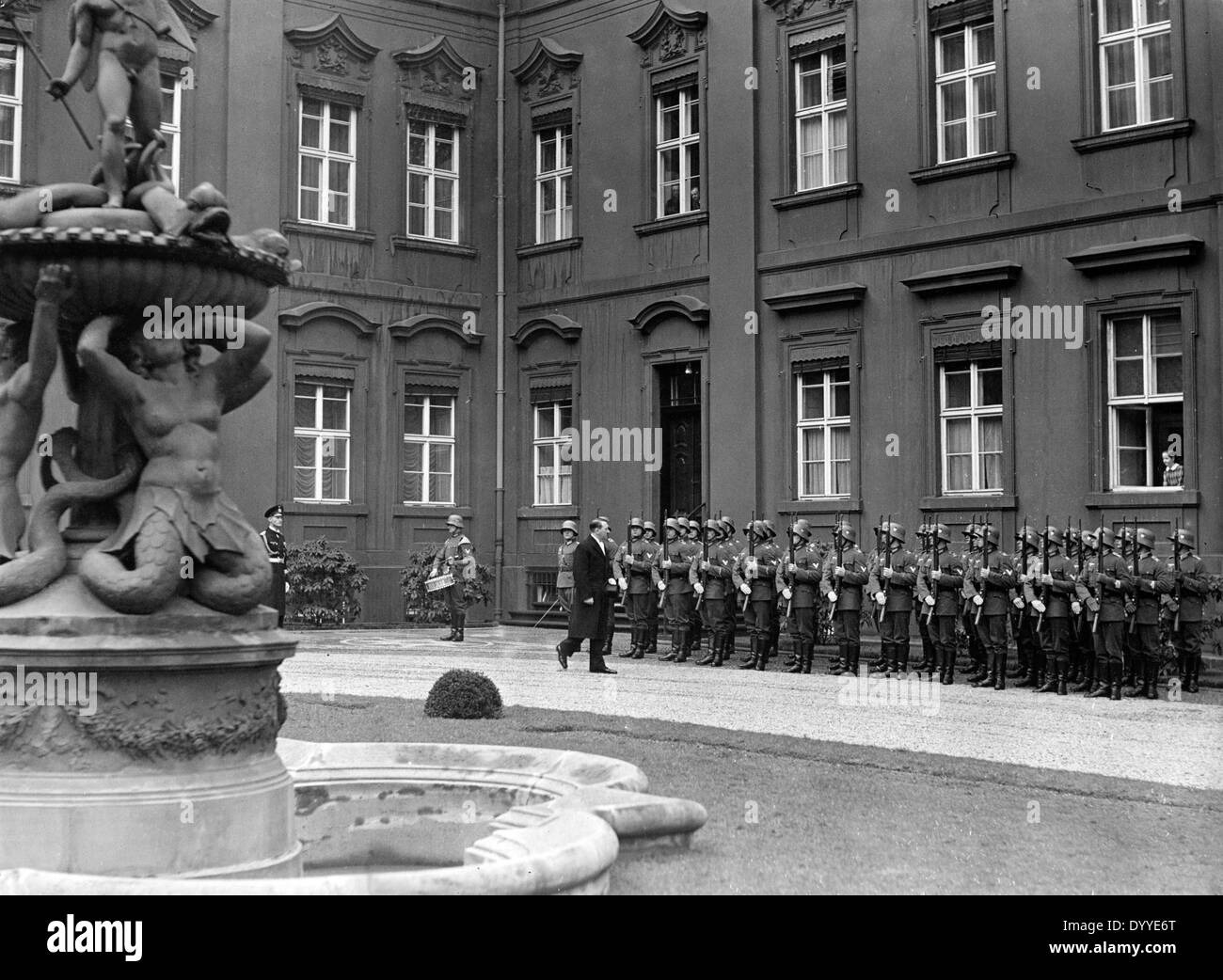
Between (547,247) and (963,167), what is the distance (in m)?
8.65

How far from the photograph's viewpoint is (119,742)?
6.37 m

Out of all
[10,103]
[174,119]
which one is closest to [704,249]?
[174,119]

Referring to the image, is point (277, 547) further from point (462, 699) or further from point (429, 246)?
point (429, 246)

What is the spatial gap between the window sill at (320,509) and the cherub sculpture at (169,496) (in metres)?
19.0

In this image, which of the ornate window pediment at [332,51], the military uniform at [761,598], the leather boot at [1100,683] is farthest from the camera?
the ornate window pediment at [332,51]

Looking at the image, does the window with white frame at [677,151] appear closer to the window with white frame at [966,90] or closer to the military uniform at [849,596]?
the window with white frame at [966,90]

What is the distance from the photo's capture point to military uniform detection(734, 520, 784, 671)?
2005 centimetres

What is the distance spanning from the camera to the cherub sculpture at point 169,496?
6.51m

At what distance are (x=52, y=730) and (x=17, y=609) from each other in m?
0.53

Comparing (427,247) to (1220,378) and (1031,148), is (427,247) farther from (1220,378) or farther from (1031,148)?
(1220,378)

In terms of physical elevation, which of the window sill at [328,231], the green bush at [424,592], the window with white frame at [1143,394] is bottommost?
the green bush at [424,592]

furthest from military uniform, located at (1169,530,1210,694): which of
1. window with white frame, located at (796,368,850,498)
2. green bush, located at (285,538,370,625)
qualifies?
green bush, located at (285,538,370,625)

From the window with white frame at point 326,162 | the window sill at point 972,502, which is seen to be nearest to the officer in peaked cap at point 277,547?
the window with white frame at point 326,162

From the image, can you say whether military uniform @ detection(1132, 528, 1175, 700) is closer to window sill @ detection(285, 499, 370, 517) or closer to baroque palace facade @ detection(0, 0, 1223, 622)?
baroque palace facade @ detection(0, 0, 1223, 622)
